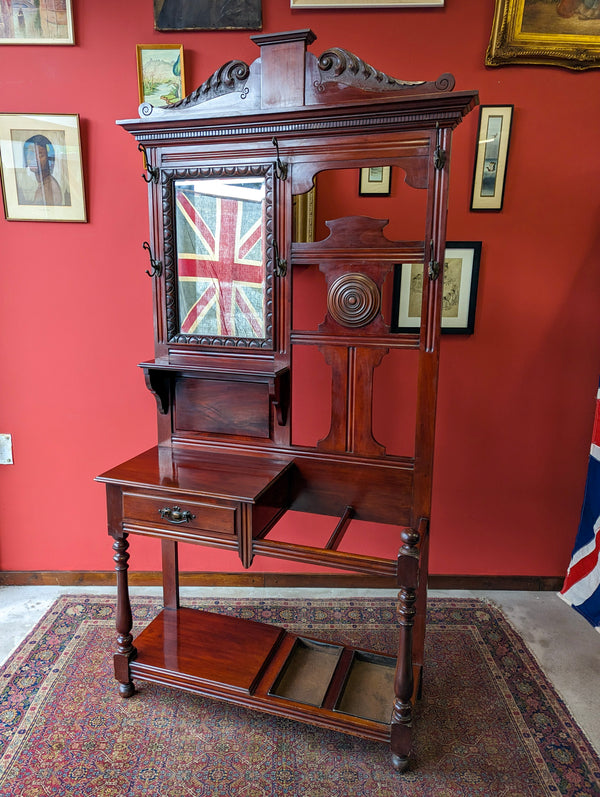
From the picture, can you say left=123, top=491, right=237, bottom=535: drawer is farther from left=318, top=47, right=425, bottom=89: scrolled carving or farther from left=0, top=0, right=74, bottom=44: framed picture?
left=0, top=0, right=74, bottom=44: framed picture

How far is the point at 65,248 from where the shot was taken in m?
2.46

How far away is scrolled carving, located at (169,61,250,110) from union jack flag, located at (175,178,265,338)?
261 millimetres

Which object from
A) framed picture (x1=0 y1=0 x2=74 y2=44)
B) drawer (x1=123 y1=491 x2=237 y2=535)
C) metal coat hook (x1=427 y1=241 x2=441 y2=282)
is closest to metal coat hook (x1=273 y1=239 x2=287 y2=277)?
metal coat hook (x1=427 y1=241 x2=441 y2=282)

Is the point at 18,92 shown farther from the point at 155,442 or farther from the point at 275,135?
the point at 155,442

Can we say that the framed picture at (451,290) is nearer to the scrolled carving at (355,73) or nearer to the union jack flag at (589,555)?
the union jack flag at (589,555)

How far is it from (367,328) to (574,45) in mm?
1543

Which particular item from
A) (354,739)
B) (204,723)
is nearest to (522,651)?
(354,739)

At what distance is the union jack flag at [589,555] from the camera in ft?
7.78

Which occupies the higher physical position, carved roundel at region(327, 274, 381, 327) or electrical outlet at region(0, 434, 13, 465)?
carved roundel at region(327, 274, 381, 327)

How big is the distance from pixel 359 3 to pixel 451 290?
1230mm

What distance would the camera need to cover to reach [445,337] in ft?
8.05

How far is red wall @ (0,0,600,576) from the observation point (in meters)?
2.25

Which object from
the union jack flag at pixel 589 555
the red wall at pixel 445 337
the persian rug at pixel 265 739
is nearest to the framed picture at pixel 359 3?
the red wall at pixel 445 337

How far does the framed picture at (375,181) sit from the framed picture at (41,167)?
1.24 meters
